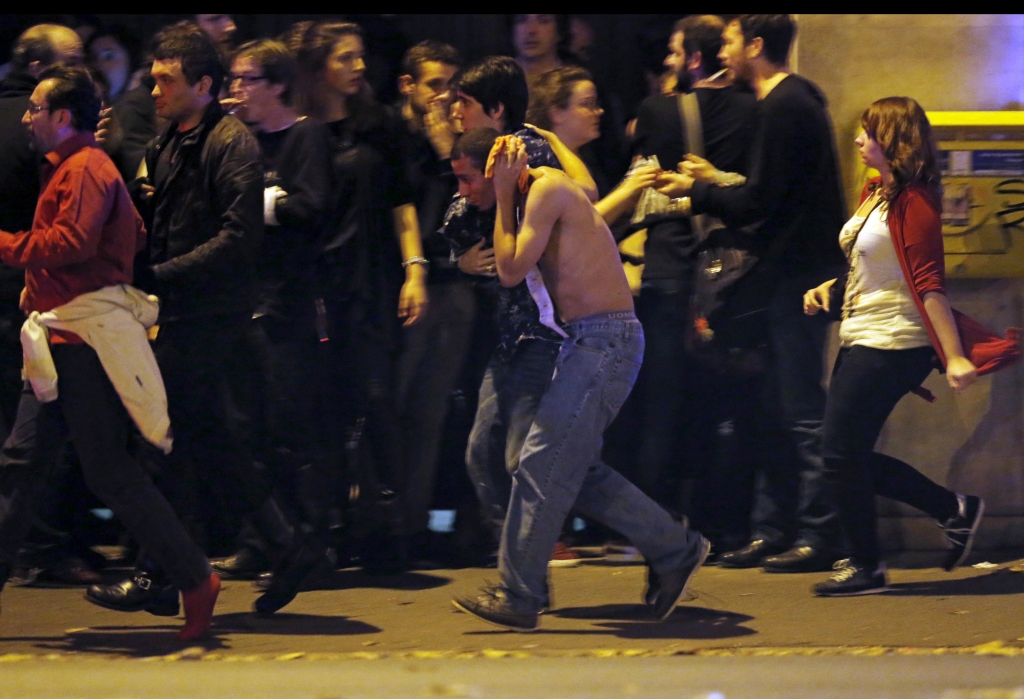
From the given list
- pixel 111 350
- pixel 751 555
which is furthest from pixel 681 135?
pixel 111 350

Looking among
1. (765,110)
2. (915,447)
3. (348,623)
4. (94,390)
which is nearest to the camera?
(94,390)

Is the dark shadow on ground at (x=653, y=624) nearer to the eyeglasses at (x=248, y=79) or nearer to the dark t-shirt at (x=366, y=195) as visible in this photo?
the dark t-shirt at (x=366, y=195)

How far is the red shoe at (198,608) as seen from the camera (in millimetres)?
5098

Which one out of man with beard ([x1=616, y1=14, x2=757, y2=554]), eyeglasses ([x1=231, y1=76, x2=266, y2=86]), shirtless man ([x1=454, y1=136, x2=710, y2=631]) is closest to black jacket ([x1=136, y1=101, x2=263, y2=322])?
eyeglasses ([x1=231, y1=76, x2=266, y2=86])

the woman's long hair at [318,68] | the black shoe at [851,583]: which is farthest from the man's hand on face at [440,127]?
the black shoe at [851,583]

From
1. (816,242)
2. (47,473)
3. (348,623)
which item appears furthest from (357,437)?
(816,242)

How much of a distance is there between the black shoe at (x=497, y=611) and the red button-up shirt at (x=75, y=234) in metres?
1.59

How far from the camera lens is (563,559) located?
21.7 feet

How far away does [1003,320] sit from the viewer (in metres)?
6.54

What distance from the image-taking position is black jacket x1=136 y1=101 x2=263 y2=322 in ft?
17.6

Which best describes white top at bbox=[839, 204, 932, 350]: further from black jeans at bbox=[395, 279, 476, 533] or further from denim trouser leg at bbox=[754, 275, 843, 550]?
black jeans at bbox=[395, 279, 476, 533]

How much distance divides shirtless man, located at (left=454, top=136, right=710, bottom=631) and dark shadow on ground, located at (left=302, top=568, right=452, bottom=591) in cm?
91

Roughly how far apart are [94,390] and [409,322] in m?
1.56

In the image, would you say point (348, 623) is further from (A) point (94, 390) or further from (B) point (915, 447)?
(B) point (915, 447)
